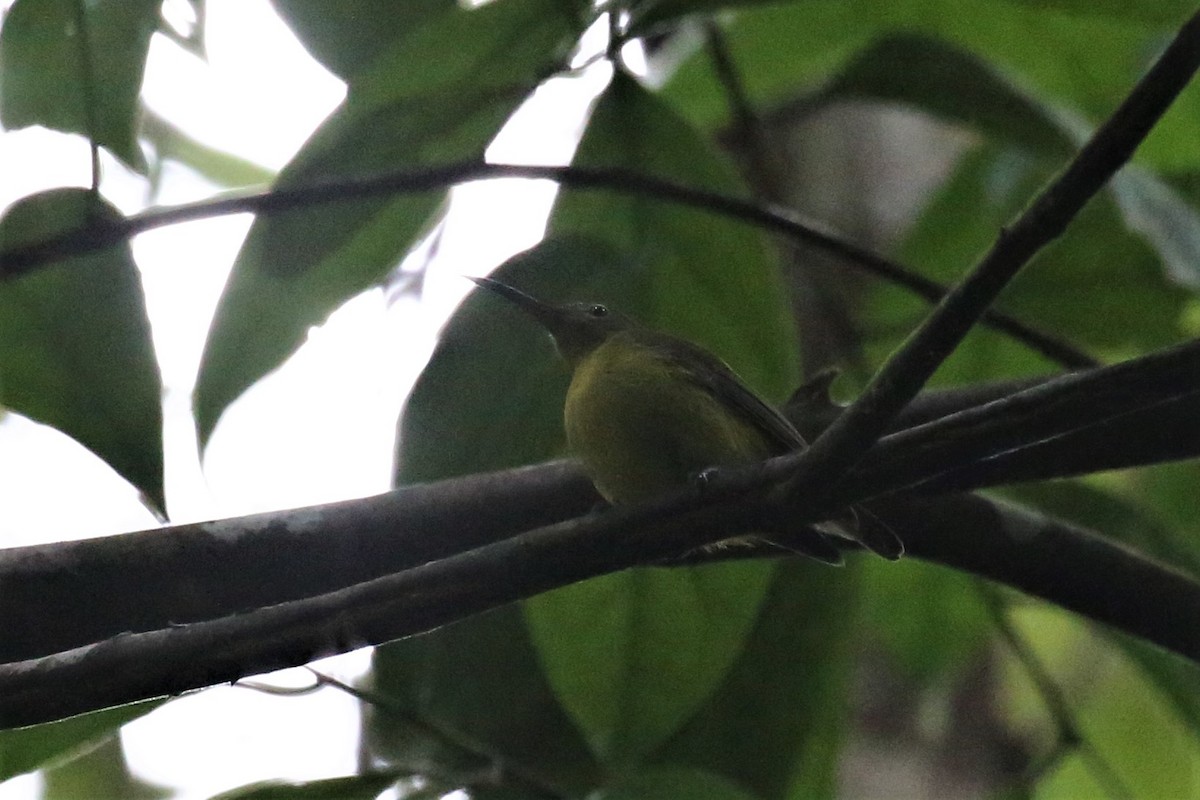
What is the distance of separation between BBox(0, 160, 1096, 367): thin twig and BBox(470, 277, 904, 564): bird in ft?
1.03

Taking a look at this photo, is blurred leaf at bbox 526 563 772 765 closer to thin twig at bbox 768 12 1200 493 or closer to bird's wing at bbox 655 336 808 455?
bird's wing at bbox 655 336 808 455

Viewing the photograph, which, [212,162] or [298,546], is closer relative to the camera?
[298,546]

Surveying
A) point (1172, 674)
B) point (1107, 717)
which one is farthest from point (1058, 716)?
point (1107, 717)

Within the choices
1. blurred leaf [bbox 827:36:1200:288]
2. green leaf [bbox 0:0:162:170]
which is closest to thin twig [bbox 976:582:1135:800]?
blurred leaf [bbox 827:36:1200:288]

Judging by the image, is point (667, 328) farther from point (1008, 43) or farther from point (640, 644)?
point (1008, 43)

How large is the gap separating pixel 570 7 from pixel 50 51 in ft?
2.73

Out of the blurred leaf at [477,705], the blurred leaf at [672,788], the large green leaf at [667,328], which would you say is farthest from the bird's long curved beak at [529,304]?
the blurred leaf at [672,788]

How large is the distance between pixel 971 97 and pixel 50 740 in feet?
7.38

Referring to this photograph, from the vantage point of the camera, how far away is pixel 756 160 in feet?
13.6

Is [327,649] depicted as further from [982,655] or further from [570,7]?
A: [982,655]

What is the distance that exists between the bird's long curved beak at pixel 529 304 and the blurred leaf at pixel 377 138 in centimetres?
36

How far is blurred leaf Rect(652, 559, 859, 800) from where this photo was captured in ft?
10.3

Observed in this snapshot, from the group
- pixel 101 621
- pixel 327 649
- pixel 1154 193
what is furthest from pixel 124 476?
pixel 1154 193

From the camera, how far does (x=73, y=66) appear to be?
2.19 m
